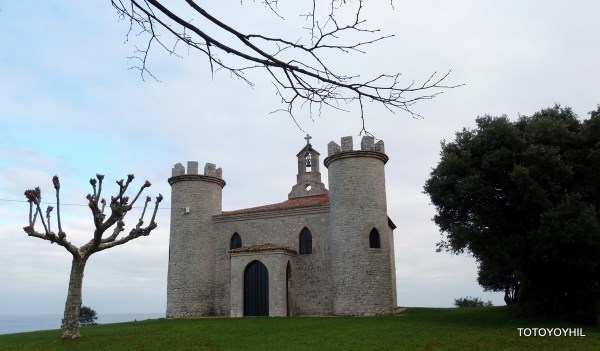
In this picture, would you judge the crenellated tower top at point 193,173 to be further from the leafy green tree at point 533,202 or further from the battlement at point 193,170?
the leafy green tree at point 533,202

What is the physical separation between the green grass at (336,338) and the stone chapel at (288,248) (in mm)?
4685

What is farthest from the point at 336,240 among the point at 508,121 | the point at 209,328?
the point at 508,121

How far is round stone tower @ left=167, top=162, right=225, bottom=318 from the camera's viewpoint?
2745 centimetres

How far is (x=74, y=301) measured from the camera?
17281 mm

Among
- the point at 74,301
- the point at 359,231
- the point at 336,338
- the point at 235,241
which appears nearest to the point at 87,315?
the point at 235,241

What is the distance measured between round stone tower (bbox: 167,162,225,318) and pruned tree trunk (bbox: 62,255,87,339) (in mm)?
10228

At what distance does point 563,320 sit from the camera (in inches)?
741

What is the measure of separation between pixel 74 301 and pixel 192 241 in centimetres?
1102

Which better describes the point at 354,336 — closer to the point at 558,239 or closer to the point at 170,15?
the point at 558,239

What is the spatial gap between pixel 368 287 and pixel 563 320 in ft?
28.2

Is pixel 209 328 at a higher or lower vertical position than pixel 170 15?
lower

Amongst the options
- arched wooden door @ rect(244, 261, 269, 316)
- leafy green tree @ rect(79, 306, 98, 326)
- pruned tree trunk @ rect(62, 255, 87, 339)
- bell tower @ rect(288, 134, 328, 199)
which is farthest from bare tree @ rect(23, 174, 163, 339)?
leafy green tree @ rect(79, 306, 98, 326)

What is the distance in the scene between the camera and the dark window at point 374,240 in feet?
82.1

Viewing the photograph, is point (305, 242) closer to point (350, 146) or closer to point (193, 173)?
point (350, 146)
